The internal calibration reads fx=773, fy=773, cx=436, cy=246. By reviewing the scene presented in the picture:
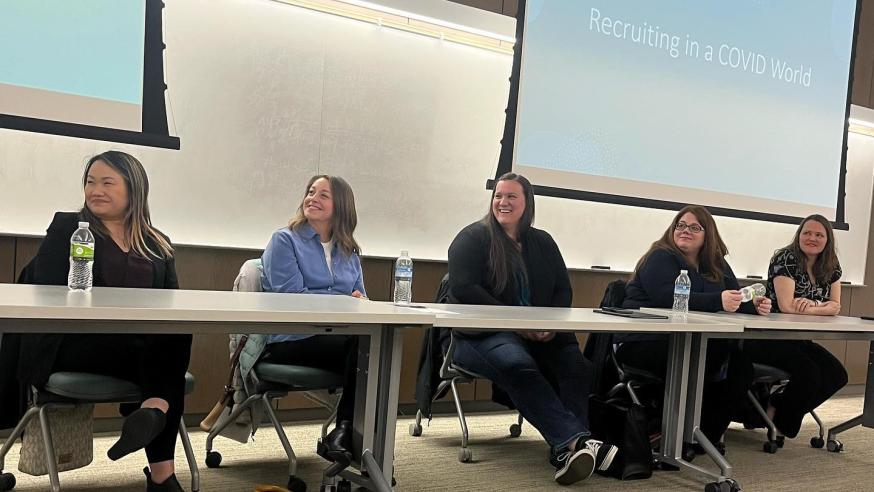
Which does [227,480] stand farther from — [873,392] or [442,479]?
[873,392]

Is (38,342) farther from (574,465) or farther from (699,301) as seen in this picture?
(699,301)

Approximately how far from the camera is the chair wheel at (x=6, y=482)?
8.20 ft

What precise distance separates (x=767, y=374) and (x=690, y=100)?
195cm

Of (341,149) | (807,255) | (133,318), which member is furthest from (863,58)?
(133,318)

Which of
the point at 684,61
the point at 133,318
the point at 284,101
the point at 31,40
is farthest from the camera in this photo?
the point at 684,61

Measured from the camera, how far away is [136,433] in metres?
2.13

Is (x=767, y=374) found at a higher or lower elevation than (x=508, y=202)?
lower

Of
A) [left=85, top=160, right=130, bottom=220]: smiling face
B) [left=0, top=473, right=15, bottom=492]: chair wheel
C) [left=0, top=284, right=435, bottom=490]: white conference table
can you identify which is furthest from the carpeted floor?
[left=85, top=160, right=130, bottom=220]: smiling face

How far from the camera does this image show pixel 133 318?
1791mm

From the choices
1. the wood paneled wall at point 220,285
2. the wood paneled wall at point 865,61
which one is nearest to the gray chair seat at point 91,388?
the wood paneled wall at point 220,285

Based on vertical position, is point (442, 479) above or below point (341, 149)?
below

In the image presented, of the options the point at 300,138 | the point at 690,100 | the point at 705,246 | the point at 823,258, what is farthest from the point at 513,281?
the point at 690,100

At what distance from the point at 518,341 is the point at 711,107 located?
268cm

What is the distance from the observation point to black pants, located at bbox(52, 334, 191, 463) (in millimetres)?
2354
